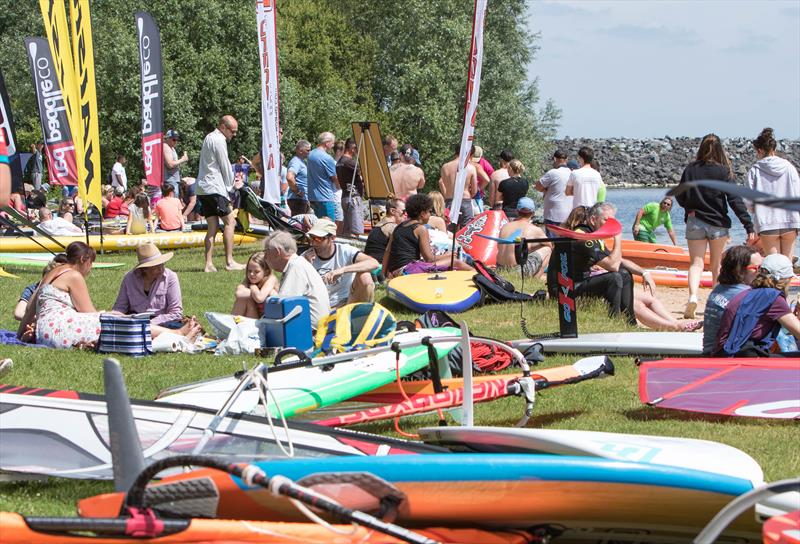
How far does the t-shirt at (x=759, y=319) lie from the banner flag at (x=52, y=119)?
11049 mm

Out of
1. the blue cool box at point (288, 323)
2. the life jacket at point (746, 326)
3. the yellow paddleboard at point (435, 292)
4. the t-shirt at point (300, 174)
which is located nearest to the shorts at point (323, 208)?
the t-shirt at point (300, 174)

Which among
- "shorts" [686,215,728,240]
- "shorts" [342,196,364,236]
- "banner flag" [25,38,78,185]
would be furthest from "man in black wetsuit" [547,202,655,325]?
"banner flag" [25,38,78,185]

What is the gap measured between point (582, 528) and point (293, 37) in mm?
42196

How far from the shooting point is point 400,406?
5734mm

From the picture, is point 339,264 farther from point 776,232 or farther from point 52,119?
point 52,119

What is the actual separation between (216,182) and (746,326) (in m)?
7.65

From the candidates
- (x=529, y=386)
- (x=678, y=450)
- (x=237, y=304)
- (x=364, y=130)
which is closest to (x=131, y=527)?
(x=678, y=450)

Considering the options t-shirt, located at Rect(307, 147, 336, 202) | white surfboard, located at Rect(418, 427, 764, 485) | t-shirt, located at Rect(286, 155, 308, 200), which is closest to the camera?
white surfboard, located at Rect(418, 427, 764, 485)

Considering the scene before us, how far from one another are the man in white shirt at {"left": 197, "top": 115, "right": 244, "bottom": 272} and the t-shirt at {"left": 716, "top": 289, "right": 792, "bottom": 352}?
24.2 feet

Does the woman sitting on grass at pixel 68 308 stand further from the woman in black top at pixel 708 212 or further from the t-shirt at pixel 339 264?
the woman in black top at pixel 708 212

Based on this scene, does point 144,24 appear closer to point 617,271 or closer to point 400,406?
point 617,271

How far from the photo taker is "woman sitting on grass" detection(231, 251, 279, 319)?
838 cm

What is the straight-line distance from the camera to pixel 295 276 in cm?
804

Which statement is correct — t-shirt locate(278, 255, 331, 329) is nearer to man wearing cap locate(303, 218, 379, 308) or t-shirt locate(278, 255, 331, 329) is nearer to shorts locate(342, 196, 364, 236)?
man wearing cap locate(303, 218, 379, 308)
